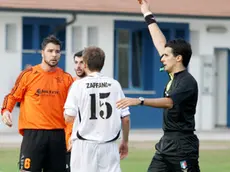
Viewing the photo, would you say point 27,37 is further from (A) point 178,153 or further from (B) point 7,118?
(A) point 178,153

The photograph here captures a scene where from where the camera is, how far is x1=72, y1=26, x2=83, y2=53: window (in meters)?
28.5

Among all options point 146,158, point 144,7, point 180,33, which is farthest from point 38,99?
point 180,33

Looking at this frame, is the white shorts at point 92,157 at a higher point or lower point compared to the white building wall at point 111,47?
lower

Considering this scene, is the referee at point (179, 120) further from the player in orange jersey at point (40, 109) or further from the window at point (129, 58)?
the window at point (129, 58)

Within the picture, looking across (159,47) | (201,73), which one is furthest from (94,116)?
(201,73)

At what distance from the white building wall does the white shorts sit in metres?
18.4

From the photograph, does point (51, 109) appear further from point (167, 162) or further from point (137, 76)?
point (137, 76)

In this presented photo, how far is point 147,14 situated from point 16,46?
17689 millimetres

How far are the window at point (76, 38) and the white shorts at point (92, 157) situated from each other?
62.2 ft

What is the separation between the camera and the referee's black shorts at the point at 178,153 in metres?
9.62

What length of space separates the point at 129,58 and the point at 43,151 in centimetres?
1845

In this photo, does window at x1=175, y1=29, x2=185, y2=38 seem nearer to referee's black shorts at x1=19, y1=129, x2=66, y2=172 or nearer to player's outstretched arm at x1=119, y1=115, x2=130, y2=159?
referee's black shorts at x1=19, y1=129, x2=66, y2=172

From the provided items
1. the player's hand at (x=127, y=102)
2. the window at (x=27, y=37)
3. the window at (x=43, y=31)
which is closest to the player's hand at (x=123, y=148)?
the player's hand at (x=127, y=102)

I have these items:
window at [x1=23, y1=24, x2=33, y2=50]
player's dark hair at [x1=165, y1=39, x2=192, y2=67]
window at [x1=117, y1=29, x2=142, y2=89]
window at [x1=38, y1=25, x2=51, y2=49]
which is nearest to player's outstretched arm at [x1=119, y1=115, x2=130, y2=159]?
player's dark hair at [x1=165, y1=39, x2=192, y2=67]
